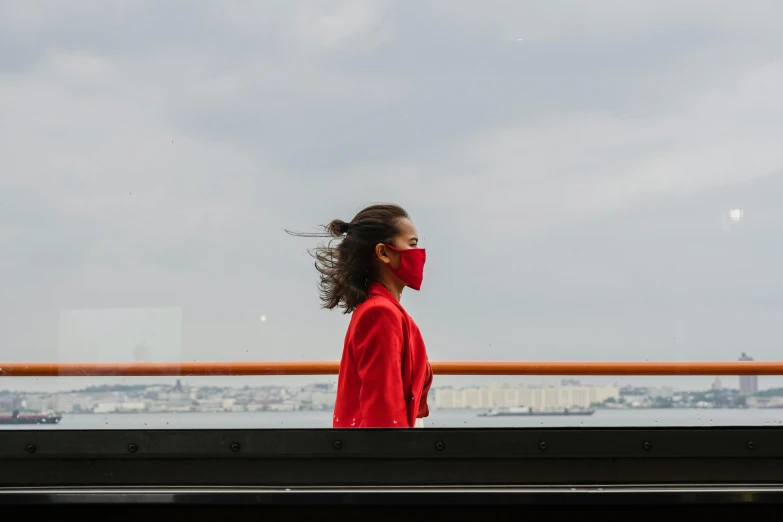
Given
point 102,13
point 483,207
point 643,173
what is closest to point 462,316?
point 483,207

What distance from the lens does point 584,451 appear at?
1.33m

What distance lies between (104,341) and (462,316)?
A: 635 millimetres

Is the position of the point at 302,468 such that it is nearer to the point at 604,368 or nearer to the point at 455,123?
the point at 604,368

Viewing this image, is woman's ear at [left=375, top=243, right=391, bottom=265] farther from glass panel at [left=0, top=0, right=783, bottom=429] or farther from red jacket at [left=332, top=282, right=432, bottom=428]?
glass panel at [left=0, top=0, right=783, bottom=429]

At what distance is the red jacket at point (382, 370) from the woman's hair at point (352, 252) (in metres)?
0.05

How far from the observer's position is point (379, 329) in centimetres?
167

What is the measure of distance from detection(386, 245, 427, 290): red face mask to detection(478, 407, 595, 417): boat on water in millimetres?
360

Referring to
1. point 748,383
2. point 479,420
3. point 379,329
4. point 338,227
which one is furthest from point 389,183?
point 748,383

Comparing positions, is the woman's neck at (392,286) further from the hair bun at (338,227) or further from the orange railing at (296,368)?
the orange railing at (296,368)

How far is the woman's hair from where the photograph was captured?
5.19ft

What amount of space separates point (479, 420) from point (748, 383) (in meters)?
0.46

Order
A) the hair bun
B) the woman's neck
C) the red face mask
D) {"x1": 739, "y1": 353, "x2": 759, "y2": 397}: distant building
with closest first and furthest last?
{"x1": 739, "y1": 353, "x2": 759, "y2": 397}: distant building, the hair bun, the red face mask, the woman's neck

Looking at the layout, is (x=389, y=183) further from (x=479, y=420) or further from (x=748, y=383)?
(x=748, y=383)

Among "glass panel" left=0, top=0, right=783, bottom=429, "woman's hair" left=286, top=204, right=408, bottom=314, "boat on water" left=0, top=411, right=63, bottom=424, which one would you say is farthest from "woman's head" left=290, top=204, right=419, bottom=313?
"boat on water" left=0, top=411, right=63, bottom=424
